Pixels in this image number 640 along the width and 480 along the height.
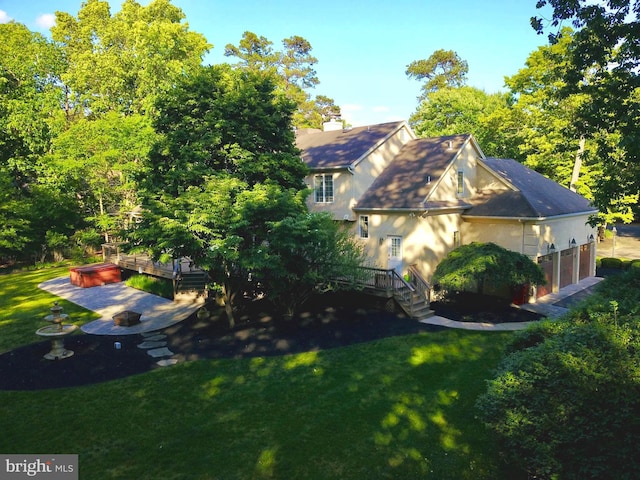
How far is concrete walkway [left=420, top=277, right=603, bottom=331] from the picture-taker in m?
16.5

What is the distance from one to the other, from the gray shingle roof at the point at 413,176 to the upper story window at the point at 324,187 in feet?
5.87

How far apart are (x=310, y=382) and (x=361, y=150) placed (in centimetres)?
1416

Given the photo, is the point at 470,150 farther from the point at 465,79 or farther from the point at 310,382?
the point at 465,79

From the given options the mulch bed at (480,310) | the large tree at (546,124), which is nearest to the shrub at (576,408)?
the mulch bed at (480,310)

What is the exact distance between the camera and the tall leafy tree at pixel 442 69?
189 ft

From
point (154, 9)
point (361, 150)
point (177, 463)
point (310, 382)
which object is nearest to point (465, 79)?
point (154, 9)

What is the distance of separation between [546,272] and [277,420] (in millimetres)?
17202

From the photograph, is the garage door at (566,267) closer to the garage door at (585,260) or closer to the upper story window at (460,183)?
the garage door at (585,260)

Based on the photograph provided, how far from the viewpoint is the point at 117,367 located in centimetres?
1320

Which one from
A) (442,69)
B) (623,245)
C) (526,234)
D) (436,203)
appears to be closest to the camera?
(526,234)

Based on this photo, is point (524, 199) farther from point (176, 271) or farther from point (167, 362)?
point (176, 271)

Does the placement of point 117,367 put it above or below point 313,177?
below

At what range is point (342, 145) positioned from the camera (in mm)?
24812

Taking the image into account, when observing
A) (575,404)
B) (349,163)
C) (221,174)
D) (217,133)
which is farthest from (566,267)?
(575,404)
